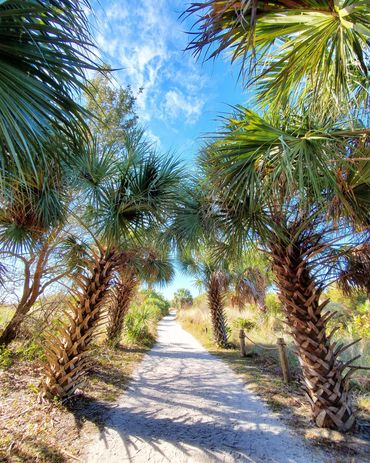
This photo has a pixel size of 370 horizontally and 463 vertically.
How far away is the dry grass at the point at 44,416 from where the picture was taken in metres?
2.82

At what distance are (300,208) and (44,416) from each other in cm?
446

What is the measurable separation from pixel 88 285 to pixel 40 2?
3.85m

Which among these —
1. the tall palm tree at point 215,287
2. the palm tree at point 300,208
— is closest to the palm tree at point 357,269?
the palm tree at point 300,208

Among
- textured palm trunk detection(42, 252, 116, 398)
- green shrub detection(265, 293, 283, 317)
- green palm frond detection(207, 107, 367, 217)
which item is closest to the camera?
green palm frond detection(207, 107, 367, 217)

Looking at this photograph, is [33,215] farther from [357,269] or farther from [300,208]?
[357,269]

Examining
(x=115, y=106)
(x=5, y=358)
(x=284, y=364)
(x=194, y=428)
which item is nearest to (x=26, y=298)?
(x=5, y=358)

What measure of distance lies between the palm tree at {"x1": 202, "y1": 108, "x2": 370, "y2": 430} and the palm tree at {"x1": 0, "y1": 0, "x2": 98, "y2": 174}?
1633 millimetres

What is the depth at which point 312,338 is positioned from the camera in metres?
3.50

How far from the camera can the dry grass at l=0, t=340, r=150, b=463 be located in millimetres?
2819

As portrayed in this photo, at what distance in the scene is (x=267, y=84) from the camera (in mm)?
2688

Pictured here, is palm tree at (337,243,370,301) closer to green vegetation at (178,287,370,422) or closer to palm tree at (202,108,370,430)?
palm tree at (202,108,370,430)

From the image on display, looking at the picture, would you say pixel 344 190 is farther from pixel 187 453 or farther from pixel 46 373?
pixel 46 373

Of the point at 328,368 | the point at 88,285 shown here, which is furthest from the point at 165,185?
the point at 328,368

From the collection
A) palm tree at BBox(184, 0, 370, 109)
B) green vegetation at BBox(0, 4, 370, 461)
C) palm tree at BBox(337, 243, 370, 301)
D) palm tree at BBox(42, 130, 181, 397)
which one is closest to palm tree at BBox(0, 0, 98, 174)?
green vegetation at BBox(0, 4, 370, 461)
